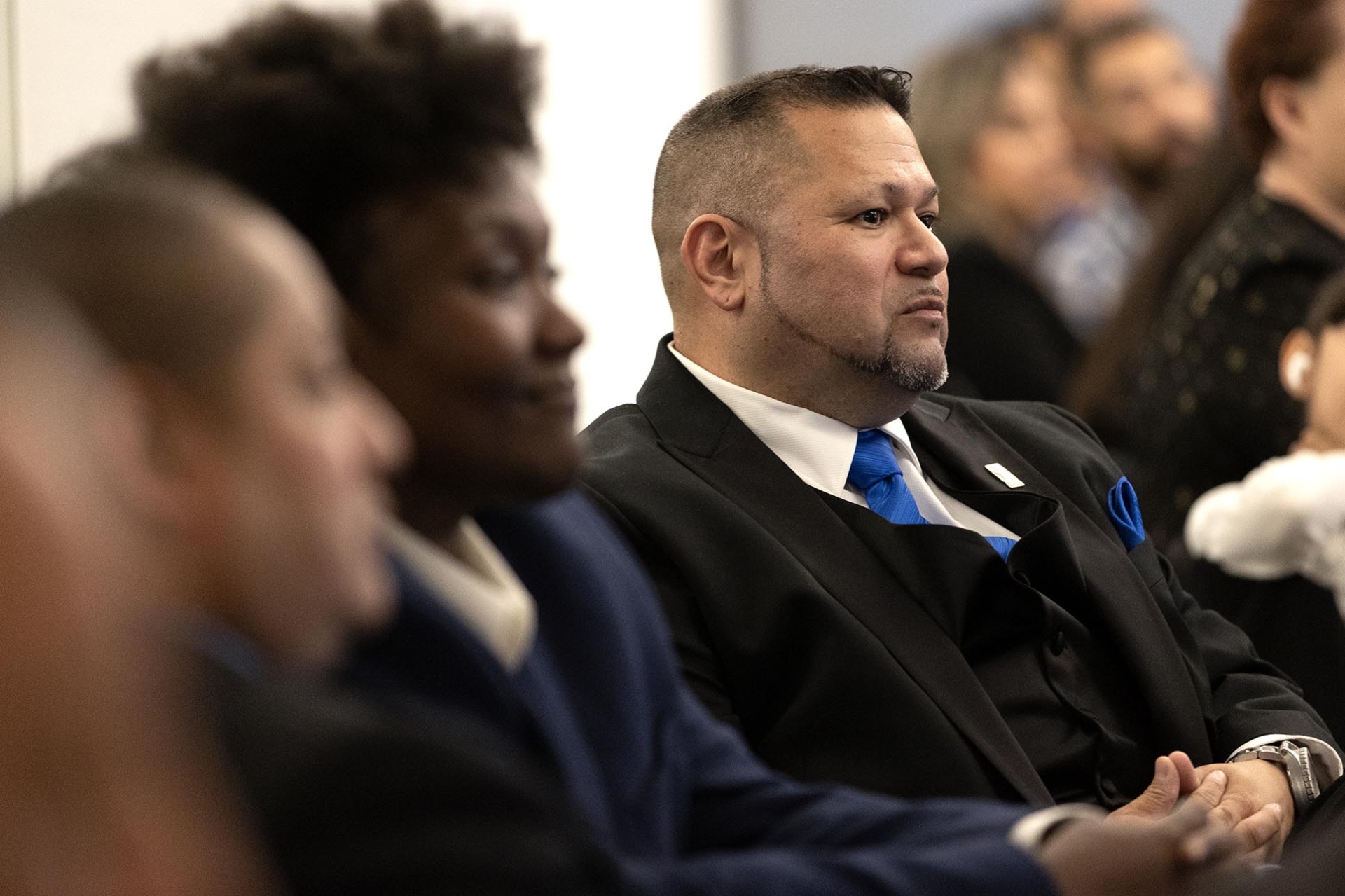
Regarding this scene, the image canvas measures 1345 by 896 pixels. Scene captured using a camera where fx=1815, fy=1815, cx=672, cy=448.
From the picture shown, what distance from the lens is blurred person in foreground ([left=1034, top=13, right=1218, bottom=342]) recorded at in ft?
17.0

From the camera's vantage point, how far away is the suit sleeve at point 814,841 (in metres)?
1.24

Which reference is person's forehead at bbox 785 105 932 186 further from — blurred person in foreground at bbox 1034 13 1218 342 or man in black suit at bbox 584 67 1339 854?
blurred person in foreground at bbox 1034 13 1218 342

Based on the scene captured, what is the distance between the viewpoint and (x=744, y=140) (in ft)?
7.36

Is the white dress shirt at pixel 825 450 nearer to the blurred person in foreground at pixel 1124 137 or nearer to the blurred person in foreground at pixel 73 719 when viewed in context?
the blurred person in foreground at pixel 73 719

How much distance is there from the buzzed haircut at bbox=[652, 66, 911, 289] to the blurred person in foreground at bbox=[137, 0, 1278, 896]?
0.90 m

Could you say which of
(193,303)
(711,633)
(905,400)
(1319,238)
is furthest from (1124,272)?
(193,303)

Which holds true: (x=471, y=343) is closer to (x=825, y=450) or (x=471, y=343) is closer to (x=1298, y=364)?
(x=825, y=450)

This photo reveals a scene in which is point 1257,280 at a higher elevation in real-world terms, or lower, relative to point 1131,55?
lower

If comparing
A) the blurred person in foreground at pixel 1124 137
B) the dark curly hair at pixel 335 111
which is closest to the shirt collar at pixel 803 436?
the dark curly hair at pixel 335 111

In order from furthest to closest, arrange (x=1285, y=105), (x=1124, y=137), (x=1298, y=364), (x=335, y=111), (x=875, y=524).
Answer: (x=1124, y=137) → (x=1285, y=105) → (x=1298, y=364) → (x=875, y=524) → (x=335, y=111)

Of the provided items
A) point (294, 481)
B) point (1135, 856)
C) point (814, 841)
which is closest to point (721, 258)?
point (814, 841)

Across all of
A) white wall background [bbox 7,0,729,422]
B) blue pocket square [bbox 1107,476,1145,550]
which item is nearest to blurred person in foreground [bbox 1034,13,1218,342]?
white wall background [bbox 7,0,729,422]

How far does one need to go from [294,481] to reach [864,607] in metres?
1.04

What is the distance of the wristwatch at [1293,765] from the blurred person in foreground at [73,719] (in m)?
1.52
